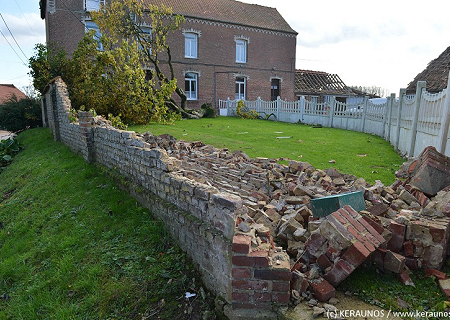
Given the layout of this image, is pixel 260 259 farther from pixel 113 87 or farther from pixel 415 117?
pixel 113 87

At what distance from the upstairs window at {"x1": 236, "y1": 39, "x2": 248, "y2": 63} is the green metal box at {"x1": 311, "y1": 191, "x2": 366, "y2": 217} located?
26.9 metres

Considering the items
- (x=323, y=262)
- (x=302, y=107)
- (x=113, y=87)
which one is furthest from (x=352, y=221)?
(x=302, y=107)

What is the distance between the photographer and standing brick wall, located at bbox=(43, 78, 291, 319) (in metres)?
2.94

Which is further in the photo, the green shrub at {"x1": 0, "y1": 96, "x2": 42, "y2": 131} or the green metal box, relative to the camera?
the green shrub at {"x1": 0, "y1": 96, "x2": 42, "y2": 131}

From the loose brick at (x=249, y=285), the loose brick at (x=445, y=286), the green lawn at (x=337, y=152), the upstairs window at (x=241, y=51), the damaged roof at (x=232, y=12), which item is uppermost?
the damaged roof at (x=232, y=12)

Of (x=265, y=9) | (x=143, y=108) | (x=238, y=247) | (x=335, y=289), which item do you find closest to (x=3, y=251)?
(x=238, y=247)

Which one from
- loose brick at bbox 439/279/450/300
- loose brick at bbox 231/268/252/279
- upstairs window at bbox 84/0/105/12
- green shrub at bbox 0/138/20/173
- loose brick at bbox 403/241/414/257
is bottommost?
green shrub at bbox 0/138/20/173

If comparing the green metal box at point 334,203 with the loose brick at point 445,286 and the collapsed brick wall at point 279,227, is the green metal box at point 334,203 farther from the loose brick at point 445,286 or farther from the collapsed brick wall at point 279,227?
the loose brick at point 445,286

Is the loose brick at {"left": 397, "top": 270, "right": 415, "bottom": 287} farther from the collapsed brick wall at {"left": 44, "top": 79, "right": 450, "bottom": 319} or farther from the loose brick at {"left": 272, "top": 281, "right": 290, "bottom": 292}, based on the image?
the loose brick at {"left": 272, "top": 281, "right": 290, "bottom": 292}

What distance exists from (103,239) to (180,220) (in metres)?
1.57

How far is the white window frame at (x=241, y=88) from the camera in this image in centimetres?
2962

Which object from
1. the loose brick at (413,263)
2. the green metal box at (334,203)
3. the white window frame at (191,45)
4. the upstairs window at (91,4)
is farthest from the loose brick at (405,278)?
the upstairs window at (91,4)

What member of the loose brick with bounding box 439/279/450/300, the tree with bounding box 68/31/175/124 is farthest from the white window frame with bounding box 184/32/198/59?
the loose brick with bounding box 439/279/450/300

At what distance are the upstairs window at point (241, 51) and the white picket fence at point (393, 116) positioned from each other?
6.54 meters
